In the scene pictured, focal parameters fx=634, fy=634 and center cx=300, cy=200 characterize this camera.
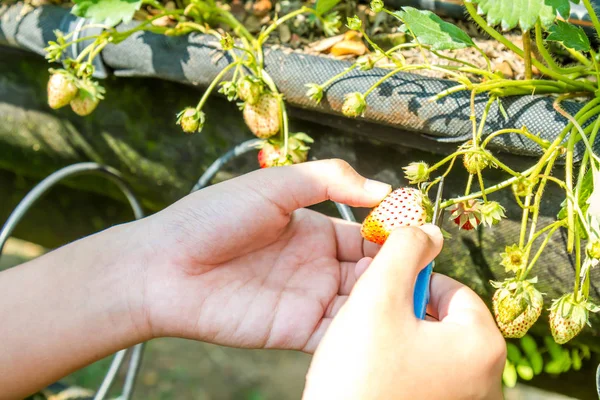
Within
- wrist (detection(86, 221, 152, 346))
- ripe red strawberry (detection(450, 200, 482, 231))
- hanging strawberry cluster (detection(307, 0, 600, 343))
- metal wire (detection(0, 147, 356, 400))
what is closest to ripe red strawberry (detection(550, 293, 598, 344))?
hanging strawberry cluster (detection(307, 0, 600, 343))

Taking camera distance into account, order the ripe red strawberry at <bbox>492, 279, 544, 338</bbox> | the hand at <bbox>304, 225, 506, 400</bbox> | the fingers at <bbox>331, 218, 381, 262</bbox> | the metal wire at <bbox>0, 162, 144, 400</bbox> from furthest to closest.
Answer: the metal wire at <bbox>0, 162, 144, 400</bbox> → the fingers at <bbox>331, 218, 381, 262</bbox> → the ripe red strawberry at <bbox>492, 279, 544, 338</bbox> → the hand at <bbox>304, 225, 506, 400</bbox>

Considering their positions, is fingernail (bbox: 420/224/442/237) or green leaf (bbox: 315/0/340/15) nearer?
fingernail (bbox: 420/224/442/237)

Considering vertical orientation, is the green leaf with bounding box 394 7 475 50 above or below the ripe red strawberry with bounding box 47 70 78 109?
above

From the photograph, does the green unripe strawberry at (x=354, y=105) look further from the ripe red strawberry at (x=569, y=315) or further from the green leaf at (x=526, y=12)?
the ripe red strawberry at (x=569, y=315)

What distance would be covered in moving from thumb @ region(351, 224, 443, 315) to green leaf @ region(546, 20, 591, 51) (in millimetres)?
290

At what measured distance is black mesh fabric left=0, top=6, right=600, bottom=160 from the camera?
74 cm

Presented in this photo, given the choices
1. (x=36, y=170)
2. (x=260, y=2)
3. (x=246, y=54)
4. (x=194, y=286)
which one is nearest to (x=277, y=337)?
(x=194, y=286)

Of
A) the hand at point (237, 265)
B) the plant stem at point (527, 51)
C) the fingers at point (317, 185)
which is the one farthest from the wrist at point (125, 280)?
the plant stem at point (527, 51)

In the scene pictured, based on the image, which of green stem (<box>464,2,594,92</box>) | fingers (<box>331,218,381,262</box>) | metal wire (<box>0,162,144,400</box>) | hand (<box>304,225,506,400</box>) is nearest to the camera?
hand (<box>304,225,506,400</box>)

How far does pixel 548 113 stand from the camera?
28.5 inches

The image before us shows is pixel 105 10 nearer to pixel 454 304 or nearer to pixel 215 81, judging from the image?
pixel 215 81

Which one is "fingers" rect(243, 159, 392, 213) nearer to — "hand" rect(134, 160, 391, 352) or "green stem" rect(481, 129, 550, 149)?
"hand" rect(134, 160, 391, 352)

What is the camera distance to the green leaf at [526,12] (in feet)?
2.03

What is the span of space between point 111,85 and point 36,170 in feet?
1.11
